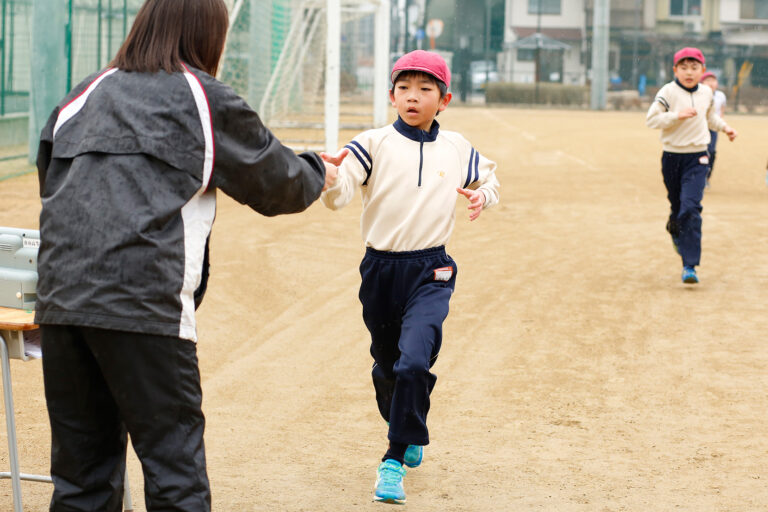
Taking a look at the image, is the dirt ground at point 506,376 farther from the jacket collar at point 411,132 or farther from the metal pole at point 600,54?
the metal pole at point 600,54

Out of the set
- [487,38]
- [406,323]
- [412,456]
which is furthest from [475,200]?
[487,38]

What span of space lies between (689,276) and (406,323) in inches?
213

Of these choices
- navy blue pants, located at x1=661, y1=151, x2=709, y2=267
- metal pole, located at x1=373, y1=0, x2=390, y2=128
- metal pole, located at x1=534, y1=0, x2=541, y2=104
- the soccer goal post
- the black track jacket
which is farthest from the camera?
metal pole, located at x1=534, y1=0, x2=541, y2=104

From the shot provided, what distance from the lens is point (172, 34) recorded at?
10.3 feet

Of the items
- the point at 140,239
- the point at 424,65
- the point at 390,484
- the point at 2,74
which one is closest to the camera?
the point at 140,239

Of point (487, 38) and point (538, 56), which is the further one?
point (487, 38)

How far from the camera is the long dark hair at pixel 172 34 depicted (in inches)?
123

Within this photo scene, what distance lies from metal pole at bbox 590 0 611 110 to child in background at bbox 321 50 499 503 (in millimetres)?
42049

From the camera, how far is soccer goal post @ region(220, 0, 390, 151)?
17281mm

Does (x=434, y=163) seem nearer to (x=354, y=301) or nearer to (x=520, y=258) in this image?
(x=354, y=301)

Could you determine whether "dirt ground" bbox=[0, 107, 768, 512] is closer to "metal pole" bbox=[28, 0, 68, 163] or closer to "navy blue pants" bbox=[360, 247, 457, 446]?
"navy blue pants" bbox=[360, 247, 457, 446]

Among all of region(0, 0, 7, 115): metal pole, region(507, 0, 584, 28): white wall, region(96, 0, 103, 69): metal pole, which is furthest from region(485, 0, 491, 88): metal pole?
region(0, 0, 7, 115): metal pole

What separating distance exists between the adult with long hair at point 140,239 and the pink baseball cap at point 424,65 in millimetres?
1509

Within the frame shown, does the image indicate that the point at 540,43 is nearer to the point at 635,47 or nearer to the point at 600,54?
the point at 635,47
